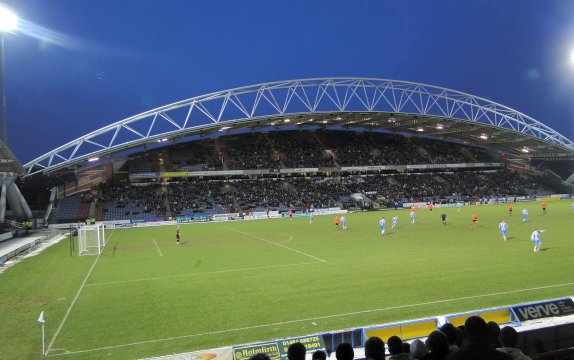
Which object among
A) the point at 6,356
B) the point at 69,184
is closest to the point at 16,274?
the point at 6,356

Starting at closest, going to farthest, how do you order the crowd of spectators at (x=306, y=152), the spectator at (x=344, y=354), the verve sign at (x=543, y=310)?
1. the spectator at (x=344, y=354)
2. the verve sign at (x=543, y=310)
3. the crowd of spectators at (x=306, y=152)

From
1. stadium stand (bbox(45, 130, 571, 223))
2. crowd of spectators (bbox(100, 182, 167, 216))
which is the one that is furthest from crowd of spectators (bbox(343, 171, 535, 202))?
crowd of spectators (bbox(100, 182, 167, 216))

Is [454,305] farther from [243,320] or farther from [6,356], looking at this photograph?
[6,356]

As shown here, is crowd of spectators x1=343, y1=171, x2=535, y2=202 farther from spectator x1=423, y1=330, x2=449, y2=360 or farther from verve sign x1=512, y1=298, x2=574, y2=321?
spectator x1=423, y1=330, x2=449, y2=360

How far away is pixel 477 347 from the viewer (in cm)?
343

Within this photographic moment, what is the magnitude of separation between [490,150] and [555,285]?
87010 mm

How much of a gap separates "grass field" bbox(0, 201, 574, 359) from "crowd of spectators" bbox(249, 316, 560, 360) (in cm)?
687

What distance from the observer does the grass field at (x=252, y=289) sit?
1148cm

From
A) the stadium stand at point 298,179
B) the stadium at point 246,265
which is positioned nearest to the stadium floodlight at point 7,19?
the stadium at point 246,265

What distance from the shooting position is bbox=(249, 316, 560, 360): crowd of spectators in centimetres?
343

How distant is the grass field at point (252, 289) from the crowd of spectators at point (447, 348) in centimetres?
687

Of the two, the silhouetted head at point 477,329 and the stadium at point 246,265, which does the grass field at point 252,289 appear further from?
the silhouetted head at point 477,329

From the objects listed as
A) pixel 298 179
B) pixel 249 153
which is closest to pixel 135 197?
pixel 249 153

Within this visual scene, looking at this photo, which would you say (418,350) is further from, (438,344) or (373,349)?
(373,349)
